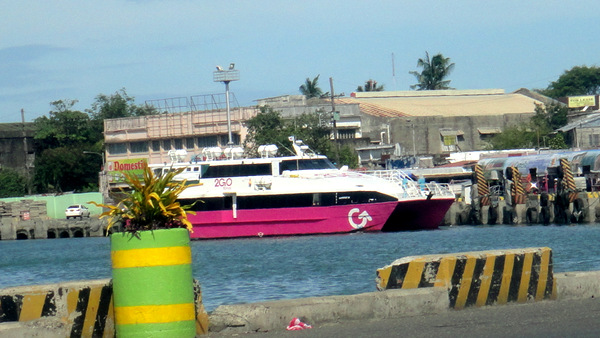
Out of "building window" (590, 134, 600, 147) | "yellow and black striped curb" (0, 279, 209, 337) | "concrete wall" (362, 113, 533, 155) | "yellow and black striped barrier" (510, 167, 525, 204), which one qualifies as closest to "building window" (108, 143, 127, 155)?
"concrete wall" (362, 113, 533, 155)

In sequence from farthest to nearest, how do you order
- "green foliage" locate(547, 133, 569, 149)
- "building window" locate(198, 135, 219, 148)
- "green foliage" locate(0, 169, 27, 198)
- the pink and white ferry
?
1. "green foliage" locate(0, 169, 27, 198)
2. "building window" locate(198, 135, 219, 148)
3. "green foliage" locate(547, 133, 569, 149)
4. the pink and white ferry

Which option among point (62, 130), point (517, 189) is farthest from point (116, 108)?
point (517, 189)

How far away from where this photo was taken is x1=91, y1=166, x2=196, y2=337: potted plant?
679 centimetres

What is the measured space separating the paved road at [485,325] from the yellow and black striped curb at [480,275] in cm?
22

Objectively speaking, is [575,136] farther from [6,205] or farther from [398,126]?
[6,205]

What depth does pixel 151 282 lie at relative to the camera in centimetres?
678

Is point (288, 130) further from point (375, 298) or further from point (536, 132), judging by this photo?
point (375, 298)

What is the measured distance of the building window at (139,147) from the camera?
74.9 meters

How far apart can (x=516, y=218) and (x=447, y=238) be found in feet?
27.8

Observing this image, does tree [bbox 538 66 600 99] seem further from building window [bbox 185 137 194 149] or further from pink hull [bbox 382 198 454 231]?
pink hull [bbox 382 198 454 231]

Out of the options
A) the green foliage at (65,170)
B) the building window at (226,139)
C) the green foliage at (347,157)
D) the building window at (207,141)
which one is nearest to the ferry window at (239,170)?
the green foliage at (347,157)

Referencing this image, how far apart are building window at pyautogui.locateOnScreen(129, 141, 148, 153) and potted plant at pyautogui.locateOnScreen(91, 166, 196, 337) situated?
68667 millimetres

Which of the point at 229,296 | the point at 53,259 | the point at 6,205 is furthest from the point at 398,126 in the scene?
the point at 229,296

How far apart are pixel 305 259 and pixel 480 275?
56.3ft
